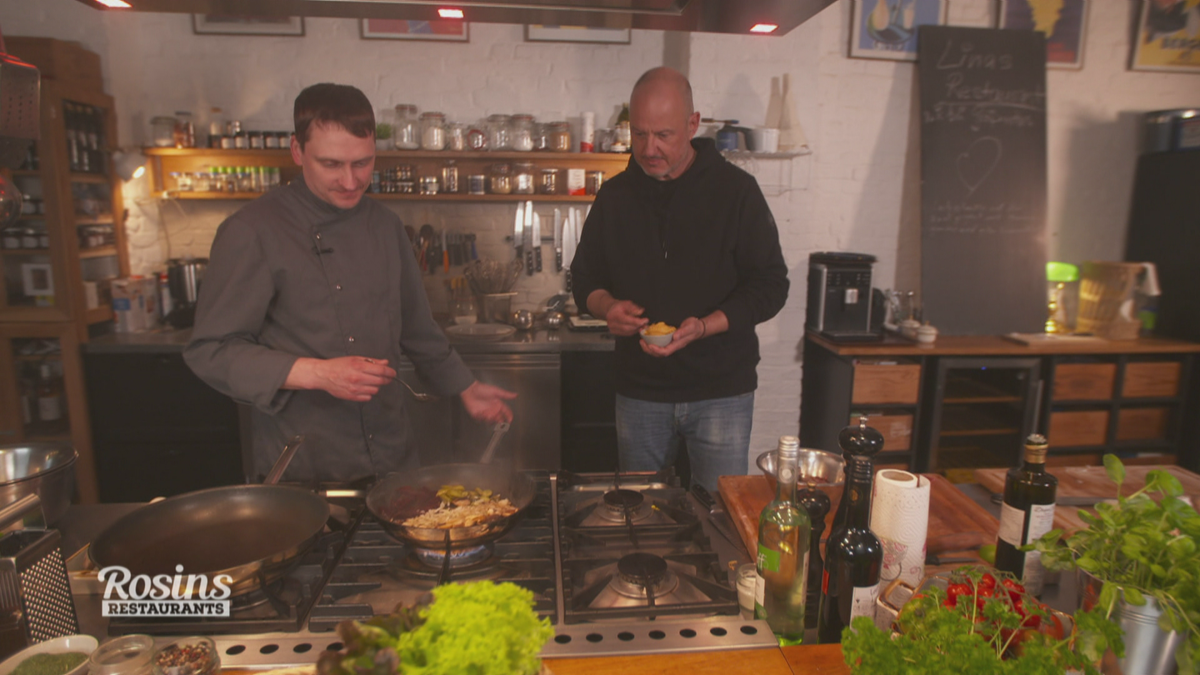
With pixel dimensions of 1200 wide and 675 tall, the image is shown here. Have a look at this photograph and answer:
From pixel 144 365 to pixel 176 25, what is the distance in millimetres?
1847

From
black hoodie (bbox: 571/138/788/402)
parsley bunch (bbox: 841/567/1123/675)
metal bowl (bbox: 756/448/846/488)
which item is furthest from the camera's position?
black hoodie (bbox: 571/138/788/402)

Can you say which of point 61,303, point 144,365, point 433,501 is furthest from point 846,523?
point 61,303

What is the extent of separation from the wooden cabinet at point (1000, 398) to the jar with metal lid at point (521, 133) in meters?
1.80

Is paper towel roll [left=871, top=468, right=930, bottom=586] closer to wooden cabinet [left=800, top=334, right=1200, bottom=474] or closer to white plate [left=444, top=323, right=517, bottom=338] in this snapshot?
wooden cabinet [left=800, top=334, right=1200, bottom=474]

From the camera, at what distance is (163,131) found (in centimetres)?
356

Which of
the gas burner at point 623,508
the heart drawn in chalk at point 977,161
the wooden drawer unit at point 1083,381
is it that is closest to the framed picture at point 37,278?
the gas burner at point 623,508

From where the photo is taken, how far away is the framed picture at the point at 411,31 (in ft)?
12.3

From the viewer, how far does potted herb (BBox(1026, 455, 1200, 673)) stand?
0.78m

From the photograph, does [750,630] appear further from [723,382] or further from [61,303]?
[61,303]

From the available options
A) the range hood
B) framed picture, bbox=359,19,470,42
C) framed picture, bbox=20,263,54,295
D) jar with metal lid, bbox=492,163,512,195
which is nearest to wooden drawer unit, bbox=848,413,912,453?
jar with metal lid, bbox=492,163,512,195

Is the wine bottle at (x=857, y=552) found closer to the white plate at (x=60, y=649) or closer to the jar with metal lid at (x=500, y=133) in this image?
the white plate at (x=60, y=649)

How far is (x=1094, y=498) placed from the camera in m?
1.55

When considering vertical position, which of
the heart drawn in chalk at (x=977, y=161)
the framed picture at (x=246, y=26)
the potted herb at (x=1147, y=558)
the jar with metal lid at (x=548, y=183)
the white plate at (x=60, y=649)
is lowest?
the white plate at (x=60, y=649)

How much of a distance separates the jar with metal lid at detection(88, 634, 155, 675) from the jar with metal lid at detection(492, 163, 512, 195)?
307cm
